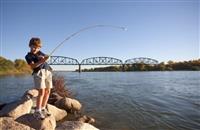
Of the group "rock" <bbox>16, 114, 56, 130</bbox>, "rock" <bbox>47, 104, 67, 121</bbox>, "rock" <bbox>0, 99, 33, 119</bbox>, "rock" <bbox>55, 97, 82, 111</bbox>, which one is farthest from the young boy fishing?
"rock" <bbox>55, 97, 82, 111</bbox>

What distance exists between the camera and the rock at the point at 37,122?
20.6ft

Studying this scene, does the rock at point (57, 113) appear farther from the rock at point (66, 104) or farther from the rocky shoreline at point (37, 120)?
the rock at point (66, 104)

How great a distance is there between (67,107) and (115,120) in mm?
2410

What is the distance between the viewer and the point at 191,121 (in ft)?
33.7

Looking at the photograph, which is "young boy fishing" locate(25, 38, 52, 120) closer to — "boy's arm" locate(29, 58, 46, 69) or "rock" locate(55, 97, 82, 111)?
"boy's arm" locate(29, 58, 46, 69)

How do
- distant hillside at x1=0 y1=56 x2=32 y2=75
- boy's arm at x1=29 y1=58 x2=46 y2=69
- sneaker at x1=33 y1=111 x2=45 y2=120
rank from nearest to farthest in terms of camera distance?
boy's arm at x1=29 y1=58 x2=46 y2=69
sneaker at x1=33 y1=111 x2=45 y2=120
distant hillside at x1=0 y1=56 x2=32 y2=75

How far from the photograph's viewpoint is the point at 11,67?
7106 centimetres

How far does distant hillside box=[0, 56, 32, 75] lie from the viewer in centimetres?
6731

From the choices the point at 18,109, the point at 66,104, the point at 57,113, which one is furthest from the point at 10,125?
→ the point at 66,104

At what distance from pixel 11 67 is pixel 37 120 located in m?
68.7

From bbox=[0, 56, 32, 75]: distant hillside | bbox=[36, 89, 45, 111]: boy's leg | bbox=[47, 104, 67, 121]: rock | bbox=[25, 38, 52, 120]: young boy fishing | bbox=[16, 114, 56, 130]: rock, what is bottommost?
bbox=[47, 104, 67, 121]: rock

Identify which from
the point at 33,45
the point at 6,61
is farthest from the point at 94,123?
the point at 6,61

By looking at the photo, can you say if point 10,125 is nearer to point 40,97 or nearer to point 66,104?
point 40,97

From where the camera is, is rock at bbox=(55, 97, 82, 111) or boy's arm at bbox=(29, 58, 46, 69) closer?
boy's arm at bbox=(29, 58, 46, 69)
